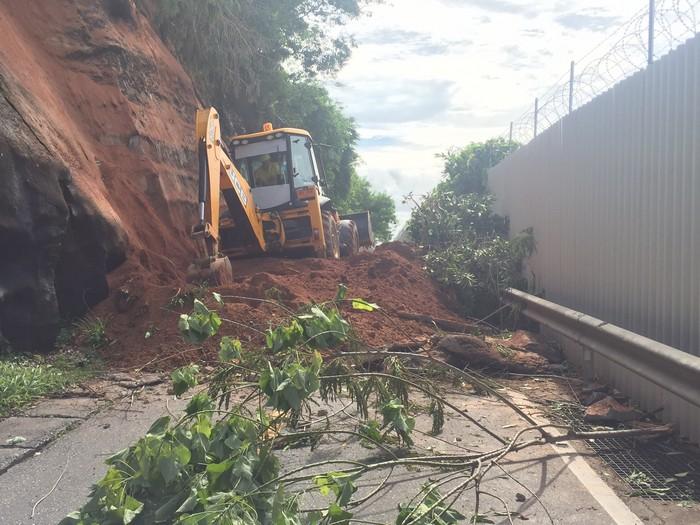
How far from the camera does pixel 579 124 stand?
7.83m

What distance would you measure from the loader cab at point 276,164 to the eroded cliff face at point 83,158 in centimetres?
204

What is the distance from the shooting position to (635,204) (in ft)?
19.7

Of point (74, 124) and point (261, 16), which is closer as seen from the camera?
point (74, 124)

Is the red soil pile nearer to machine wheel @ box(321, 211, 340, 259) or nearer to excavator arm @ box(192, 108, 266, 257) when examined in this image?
excavator arm @ box(192, 108, 266, 257)

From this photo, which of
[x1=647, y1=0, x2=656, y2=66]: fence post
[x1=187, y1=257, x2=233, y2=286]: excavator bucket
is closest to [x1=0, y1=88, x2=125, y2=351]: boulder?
→ [x1=187, y1=257, x2=233, y2=286]: excavator bucket

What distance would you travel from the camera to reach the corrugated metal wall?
4980 mm

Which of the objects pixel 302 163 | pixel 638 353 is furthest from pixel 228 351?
pixel 302 163

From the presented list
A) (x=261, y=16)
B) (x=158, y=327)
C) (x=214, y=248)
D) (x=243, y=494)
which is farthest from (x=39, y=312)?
(x=261, y=16)

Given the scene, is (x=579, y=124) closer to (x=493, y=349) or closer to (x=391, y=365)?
(x=493, y=349)

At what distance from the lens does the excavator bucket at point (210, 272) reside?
974 centimetres

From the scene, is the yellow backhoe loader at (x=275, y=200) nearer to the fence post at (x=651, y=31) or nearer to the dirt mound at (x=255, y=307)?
the dirt mound at (x=255, y=307)

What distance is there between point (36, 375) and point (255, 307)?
3.20 metres

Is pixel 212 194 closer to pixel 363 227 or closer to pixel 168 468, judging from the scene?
pixel 168 468

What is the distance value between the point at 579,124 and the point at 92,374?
6478 mm
